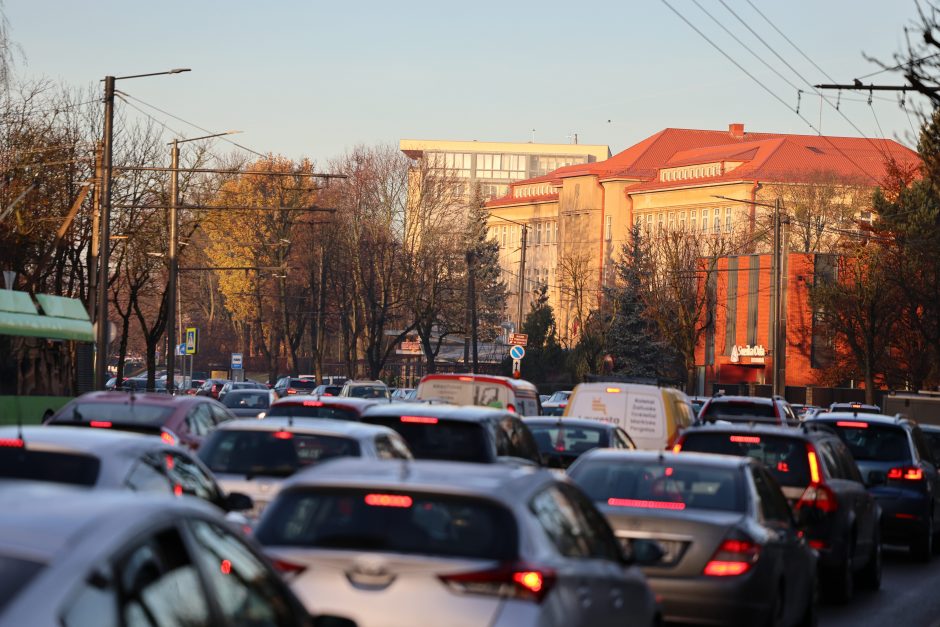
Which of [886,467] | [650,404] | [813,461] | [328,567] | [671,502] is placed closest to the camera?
[328,567]

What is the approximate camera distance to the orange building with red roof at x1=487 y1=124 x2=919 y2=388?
417 ft

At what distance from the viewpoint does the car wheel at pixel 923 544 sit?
2097 cm

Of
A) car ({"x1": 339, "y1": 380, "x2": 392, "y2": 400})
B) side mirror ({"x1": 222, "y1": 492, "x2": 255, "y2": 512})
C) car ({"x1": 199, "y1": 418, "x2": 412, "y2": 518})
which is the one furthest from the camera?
car ({"x1": 339, "y1": 380, "x2": 392, "y2": 400})

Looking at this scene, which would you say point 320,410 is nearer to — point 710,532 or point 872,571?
point 872,571

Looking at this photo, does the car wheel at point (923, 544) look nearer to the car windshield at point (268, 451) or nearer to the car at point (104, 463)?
the car windshield at point (268, 451)

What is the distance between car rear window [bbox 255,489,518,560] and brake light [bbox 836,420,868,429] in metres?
14.1

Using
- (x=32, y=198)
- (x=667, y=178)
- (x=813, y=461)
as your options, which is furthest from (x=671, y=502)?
(x=667, y=178)

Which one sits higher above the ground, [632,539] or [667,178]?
[667,178]

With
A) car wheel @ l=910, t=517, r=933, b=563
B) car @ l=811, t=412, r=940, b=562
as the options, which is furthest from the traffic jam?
car wheel @ l=910, t=517, r=933, b=563

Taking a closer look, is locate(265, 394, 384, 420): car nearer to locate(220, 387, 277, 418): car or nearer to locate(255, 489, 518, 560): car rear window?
locate(255, 489, 518, 560): car rear window

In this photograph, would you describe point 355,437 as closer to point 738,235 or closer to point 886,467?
point 886,467

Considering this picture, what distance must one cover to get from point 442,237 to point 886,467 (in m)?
64.0

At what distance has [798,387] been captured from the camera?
294 feet

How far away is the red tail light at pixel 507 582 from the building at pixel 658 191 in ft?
345
